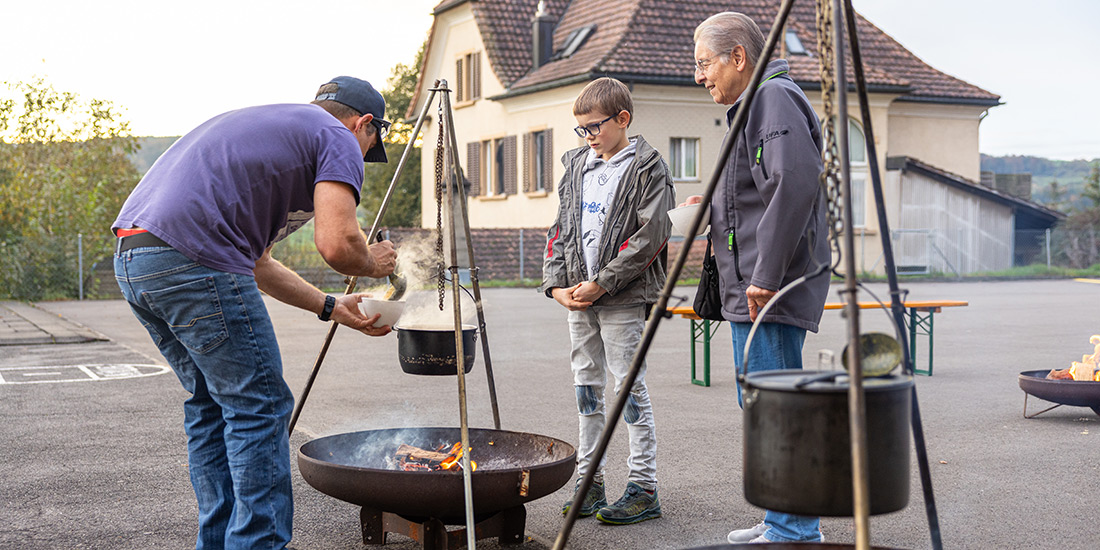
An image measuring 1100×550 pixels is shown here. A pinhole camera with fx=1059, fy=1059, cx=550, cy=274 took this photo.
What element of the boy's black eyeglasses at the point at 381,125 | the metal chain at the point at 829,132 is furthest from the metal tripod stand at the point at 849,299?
the boy's black eyeglasses at the point at 381,125

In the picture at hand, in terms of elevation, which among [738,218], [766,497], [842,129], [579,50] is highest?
[579,50]

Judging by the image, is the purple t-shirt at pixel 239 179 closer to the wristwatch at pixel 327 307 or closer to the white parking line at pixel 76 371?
the wristwatch at pixel 327 307

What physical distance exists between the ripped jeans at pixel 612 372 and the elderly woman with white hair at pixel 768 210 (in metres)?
0.70

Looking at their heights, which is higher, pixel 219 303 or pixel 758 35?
pixel 758 35

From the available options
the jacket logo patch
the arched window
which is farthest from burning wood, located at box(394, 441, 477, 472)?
the arched window

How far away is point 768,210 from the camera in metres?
3.64

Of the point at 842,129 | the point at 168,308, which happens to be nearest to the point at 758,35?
the point at 842,129

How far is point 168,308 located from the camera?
330 centimetres

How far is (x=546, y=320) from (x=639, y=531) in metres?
11.7

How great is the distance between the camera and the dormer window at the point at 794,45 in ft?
97.2

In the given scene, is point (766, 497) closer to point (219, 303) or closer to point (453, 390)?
point (219, 303)

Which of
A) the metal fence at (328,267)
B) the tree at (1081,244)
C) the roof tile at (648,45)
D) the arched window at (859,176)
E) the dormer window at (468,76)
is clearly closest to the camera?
the metal fence at (328,267)

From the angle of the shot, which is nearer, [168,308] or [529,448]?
[168,308]

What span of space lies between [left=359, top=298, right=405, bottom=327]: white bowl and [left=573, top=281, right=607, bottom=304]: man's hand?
2.68ft
